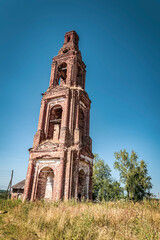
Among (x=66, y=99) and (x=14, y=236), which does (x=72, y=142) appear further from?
(x=14, y=236)

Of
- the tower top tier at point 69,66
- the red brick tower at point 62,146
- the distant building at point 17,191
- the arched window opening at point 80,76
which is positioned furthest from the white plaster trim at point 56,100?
the distant building at point 17,191

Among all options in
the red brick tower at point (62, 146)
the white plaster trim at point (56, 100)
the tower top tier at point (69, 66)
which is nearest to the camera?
the red brick tower at point (62, 146)

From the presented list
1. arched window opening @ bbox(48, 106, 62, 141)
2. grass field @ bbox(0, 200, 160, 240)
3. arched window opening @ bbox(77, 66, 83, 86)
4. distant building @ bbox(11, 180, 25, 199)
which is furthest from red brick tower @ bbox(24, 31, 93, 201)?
distant building @ bbox(11, 180, 25, 199)

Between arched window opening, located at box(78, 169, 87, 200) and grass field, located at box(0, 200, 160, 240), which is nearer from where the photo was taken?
grass field, located at box(0, 200, 160, 240)

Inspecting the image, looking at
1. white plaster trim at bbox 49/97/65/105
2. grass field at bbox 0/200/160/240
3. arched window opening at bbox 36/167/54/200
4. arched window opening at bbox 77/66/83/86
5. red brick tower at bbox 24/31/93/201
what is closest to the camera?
grass field at bbox 0/200/160/240

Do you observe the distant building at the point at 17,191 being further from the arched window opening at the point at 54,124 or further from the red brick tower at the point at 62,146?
the arched window opening at the point at 54,124

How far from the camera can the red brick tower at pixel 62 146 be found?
1231 centimetres

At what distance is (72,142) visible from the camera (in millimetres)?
13750

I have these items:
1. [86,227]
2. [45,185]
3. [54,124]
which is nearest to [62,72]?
[54,124]

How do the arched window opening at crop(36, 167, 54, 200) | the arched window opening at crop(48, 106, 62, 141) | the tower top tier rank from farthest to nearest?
1. the tower top tier
2. the arched window opening at crop(48, 106, 62, 141)
3. the arched window opening at crop(36, 167, 54, 200)

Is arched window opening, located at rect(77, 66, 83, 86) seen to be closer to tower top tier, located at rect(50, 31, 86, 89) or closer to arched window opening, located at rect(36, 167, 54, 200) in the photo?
tower top tier, located at rect(50, 31, 86, 89)

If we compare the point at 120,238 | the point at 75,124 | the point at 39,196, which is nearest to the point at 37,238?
the point at 120,238

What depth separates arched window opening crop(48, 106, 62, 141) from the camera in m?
15.0

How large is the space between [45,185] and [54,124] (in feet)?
18.1
